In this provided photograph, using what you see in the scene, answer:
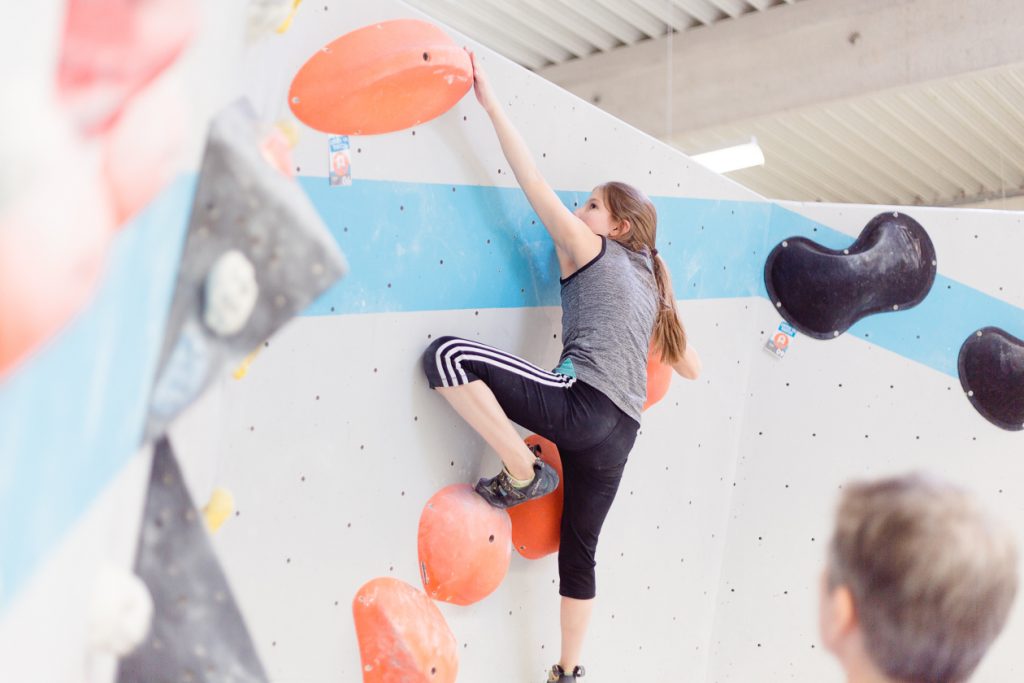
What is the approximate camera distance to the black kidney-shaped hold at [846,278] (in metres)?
3.27

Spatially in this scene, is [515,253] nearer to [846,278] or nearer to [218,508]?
[218,508]

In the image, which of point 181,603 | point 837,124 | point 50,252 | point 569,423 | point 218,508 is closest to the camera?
point 50,252

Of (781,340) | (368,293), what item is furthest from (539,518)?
(781,340)

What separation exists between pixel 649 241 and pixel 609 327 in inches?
14.4

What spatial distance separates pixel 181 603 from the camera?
147 centimetres

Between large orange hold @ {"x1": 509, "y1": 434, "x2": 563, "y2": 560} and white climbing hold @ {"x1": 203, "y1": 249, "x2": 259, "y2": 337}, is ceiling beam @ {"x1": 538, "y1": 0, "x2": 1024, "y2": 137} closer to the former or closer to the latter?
large orange hold @ {"x1": 509, "y1": 434, "x2": 563, "y2": 560}

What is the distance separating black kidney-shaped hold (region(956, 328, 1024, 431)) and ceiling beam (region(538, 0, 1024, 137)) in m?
2.51

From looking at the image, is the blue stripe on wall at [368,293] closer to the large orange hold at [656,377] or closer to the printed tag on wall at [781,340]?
the printed tag on wall at [781,340]

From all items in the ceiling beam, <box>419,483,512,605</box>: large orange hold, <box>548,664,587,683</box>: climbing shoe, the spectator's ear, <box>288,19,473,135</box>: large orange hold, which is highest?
the ceiling beam

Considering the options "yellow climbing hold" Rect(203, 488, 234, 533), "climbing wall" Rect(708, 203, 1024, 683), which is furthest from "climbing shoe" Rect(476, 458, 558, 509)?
"climbing wall" Rect(708, 203, 1024, 683)

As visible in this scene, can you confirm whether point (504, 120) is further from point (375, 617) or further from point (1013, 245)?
point (1013, 245)

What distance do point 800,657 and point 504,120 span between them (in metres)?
1.94

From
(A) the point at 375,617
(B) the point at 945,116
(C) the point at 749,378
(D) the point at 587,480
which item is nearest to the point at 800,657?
(C) the point at 749,378

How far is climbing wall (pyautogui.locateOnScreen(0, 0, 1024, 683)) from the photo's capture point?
1.28 m
